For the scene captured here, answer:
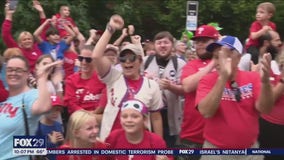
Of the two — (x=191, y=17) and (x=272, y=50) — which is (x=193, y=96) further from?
(x=191, y=17)

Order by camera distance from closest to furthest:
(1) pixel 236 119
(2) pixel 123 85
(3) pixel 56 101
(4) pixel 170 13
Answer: (1) pixel 236 119 < (2) pixel 123 85 < (3) pixel 56 101 < (4) pixel 170 13

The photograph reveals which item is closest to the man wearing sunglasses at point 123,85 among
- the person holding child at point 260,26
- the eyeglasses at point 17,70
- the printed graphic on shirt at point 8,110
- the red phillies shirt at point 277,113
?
the eyeglasses at point 17,70

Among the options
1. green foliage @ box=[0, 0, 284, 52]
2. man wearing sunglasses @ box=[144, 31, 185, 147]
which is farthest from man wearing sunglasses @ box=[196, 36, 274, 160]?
green foliage @ box=[0, 0, 284, 52]

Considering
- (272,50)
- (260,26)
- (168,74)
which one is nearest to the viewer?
(168,74)

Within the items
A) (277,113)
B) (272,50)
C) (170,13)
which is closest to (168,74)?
(272,50)

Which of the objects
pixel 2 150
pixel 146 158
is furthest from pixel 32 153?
pixel 146 158

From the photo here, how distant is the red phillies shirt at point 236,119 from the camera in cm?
415

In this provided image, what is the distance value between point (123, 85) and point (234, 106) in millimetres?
1399

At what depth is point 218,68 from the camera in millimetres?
4270

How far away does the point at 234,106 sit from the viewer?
416 centimetres

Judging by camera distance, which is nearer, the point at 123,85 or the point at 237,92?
the point at 237,92

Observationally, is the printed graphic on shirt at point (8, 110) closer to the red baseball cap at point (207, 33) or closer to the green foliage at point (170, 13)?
Answer: the red baseball cap at point (207, 33)

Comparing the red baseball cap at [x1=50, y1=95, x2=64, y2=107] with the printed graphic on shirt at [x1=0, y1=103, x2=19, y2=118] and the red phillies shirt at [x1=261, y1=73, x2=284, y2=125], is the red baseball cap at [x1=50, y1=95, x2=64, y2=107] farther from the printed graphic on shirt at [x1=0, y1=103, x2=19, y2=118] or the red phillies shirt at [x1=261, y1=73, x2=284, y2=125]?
the red phillies shirt at [x1=261, y1=73, x2=284, y2=125]

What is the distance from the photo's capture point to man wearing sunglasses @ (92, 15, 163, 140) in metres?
5.16
